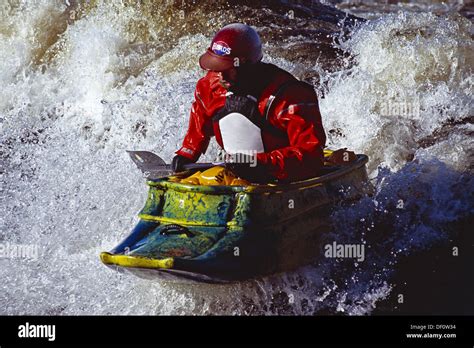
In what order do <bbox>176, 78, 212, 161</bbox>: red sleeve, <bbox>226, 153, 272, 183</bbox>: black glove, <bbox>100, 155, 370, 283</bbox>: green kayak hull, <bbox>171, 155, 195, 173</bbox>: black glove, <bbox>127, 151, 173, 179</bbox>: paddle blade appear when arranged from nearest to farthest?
<bbox>100, 155, 370, 283</bbox>: green kayak hull → <bbox>226, 153, 272, 183</bbox>: black glove → <bbox>171, 155, 195, 173</bbox>: black glove → <bbox>176, 78, 212, 161</bbox>: red sleeve → <bbox>127, 151, 173, 179</bbox>: paddle blade

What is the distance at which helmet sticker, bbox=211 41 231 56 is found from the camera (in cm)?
567

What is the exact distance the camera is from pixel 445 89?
32.1ft


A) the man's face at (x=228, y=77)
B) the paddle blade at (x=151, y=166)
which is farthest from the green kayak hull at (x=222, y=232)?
the man's face at (x=228, y=77)

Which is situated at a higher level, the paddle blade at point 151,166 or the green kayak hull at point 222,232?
the paddle blade at point 151,166

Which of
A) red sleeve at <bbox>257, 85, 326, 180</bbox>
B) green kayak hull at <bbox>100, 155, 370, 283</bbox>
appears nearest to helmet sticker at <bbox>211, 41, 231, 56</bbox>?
red sleeve at <bbox>257, 85, 326, 180</bbox>

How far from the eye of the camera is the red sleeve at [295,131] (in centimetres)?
567

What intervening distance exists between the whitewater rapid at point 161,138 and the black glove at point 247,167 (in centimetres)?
76

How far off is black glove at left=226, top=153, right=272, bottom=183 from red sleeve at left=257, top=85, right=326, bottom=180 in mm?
47

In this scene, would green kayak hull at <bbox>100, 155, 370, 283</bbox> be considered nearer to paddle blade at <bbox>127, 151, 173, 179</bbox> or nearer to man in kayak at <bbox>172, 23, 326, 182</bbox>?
man in kayak at <bbox>172, 23, 326, 182</bbox>

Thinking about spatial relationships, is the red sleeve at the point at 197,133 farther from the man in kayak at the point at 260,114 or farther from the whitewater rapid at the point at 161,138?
the whitewater rapid at the point at 161,138

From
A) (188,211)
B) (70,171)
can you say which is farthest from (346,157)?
(70,171)

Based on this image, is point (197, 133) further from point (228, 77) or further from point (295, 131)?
point (295, 131)

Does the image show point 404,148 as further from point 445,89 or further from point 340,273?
point 340,273

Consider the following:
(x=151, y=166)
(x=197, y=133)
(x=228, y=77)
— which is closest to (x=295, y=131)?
(x=228, y=77)
